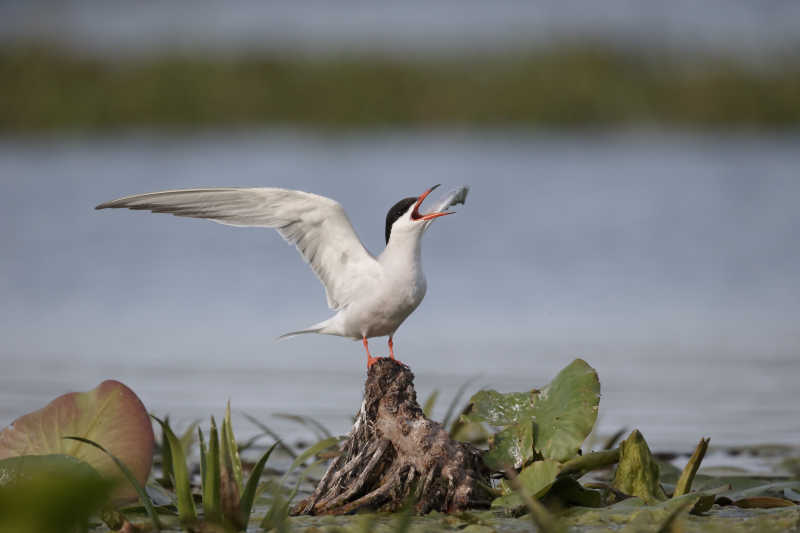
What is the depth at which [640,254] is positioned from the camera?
1432cm

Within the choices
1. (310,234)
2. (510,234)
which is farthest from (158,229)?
(310,234)

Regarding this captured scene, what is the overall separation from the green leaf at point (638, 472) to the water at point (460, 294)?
209 centimetres

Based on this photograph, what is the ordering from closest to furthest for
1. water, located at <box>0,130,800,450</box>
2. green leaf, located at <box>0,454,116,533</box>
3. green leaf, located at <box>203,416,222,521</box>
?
green leaf, located at <box>0,454,116,533</box>, green leaf, located at <box>203,416,222,521</box>, water, located at <box>0,130,800,450</box>

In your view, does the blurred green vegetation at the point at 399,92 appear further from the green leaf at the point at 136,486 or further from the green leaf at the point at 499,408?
the green leaf at the point at 136,486

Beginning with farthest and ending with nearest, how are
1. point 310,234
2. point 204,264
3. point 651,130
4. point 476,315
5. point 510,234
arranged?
point 651,130
point 510,234
point 204,264
point 476,315
point 310,234

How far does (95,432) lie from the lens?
179 inches

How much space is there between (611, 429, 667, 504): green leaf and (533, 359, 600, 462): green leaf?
20 cm

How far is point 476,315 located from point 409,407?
Result: 20.8ft

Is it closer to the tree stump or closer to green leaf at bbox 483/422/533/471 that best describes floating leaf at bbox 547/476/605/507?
green leaf at bbox 483/422/533/471

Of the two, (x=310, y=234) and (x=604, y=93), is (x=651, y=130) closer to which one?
(x=604, y=93)

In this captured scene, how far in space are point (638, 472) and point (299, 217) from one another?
1806 millimetres

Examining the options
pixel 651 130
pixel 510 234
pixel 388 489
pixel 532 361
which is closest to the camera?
pixel 388 489

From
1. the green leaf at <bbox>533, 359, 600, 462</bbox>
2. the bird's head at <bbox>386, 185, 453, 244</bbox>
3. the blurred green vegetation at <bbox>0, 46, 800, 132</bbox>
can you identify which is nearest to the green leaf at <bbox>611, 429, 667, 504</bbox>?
the green leaf at <bbox>533, 359, 600, 462</bbox>

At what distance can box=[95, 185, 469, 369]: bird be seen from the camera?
16.4ft
